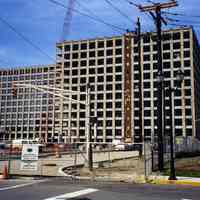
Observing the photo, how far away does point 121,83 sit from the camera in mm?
136250

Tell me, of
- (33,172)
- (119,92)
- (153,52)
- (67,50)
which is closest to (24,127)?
(67,50)

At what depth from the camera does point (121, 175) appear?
21812 mm

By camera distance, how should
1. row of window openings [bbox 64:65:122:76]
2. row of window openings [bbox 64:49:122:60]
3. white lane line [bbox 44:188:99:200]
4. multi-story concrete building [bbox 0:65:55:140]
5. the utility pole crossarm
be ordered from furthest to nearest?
multi-story concrete building [bbox 0:65:55:140]
row of window openings [bbox 64:49:122:60]
row of window openings [bbox 64:65:122:76]
the utility pole crossarm
white lane line [bbox 44:188:99:200]

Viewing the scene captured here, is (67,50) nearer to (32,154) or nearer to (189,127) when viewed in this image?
(189,127)

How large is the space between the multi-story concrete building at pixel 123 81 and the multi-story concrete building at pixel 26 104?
28438 millimetres

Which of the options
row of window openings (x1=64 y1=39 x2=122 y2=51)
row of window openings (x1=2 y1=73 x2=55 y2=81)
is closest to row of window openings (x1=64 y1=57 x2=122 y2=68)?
row of window openings (x1=64 y1=39 x2=122 y2=51)

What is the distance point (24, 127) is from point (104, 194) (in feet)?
548

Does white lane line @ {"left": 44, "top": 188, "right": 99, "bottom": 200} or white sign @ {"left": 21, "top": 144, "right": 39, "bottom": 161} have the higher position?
white sign @ {"left": 21, "top": 144, "right": 39, "bottom": 161}

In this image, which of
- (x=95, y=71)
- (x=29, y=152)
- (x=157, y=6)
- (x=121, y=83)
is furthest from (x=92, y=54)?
(x=29, y=152)

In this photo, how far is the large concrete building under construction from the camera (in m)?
125

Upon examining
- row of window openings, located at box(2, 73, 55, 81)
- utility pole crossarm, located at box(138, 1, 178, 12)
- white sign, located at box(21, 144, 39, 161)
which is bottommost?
white sign, located at box(21, 144, 39, 161)

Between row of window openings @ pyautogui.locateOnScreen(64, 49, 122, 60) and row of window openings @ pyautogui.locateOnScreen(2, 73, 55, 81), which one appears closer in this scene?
row of window openings @ pyautogui.locateOnScreen(64, 49, 122, 60)

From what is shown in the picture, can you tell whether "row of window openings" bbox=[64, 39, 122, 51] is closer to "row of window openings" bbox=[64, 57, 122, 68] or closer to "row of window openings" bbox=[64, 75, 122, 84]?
"row of window openings" bbox=[64, 57, 122, 68]

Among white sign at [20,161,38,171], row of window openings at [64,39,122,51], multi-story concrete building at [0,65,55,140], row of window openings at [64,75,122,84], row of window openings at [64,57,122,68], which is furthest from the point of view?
multi-story concrete building at [0,65,55,140]
